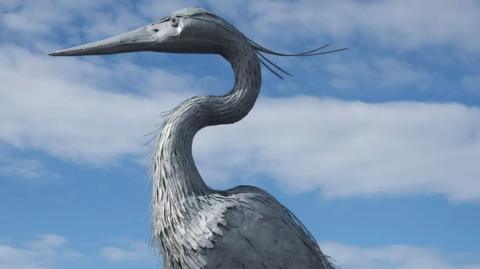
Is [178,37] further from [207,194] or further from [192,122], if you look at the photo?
[207,194]

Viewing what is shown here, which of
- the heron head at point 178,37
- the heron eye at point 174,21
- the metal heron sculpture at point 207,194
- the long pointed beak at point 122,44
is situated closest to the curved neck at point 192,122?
the metal heron sculpture at point 207,194

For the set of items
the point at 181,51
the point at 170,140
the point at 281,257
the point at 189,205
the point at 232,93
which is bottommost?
the point at 281,257

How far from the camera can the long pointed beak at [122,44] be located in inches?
281

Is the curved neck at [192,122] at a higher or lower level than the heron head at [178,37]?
lower

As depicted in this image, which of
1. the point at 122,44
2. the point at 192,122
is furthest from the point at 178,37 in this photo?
the point at 192,122

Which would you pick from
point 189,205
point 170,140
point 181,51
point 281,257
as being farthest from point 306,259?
point 181,51

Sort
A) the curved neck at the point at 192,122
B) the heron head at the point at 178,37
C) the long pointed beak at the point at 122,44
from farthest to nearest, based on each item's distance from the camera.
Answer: the long pointed beak at the point at 122,44
the heron head at the point at 178,37
the curved neck at the point at 192,122

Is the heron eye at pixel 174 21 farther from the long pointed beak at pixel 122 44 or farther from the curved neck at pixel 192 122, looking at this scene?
the curved neck at pixel 192 122

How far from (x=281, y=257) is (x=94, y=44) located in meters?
2.75

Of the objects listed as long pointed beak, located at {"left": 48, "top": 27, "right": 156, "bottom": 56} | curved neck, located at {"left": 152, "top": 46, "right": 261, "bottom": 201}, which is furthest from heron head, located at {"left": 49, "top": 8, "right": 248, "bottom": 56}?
curved neck, located at {"left": 152, "top": 46, "right": 261, "bottom": 201}

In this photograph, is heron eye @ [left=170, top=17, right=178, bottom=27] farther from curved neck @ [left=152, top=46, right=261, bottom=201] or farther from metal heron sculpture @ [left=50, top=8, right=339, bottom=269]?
curved neck @ [left=152, top=46, right=261, bottom=201]

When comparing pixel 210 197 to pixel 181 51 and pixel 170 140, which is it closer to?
pixel 170 140

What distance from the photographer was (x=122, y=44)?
7.17 metres

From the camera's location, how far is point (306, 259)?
20.9 feet
